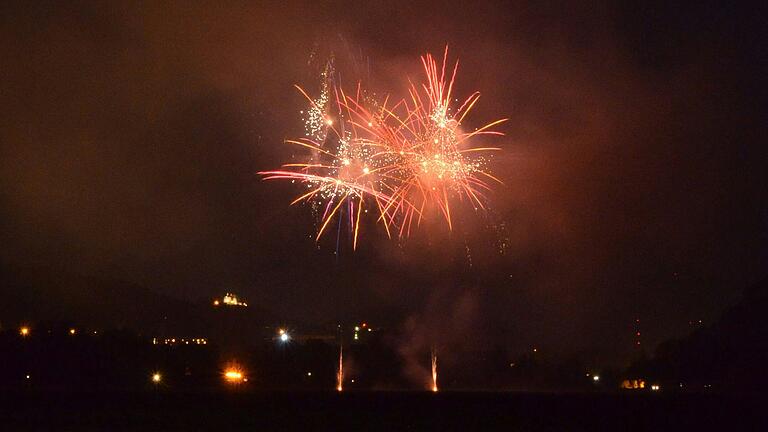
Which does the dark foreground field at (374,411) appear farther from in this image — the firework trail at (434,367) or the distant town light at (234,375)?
the distant town light at (234,375)

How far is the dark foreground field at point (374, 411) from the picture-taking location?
17.7 meters

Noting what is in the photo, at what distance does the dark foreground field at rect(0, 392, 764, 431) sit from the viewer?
17672 mm

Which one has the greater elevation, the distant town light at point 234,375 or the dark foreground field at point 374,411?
the distant town light at point 234,375

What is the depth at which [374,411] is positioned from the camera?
19203 millimetres

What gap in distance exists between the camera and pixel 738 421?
685 inches

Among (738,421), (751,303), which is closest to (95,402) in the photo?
(738,421)

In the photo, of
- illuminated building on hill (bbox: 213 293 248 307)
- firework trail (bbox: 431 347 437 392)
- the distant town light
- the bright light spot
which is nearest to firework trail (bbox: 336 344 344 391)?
firework trail (bbox: 431 347 437 392)

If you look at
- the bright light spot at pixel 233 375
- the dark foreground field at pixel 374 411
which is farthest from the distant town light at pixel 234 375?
the dark foreground field at pixel 374 411

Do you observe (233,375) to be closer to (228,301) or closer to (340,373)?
(340,373)

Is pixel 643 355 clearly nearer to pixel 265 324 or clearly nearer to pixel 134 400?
pixel 134 400

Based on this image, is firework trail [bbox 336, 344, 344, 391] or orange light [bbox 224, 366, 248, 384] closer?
orange light [bbox 224, 366, 248, 384]

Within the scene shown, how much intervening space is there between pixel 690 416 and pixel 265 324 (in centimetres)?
6941

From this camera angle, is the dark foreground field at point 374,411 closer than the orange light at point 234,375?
Yes

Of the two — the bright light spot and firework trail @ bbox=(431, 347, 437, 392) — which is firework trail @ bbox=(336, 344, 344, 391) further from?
the bright light spot
